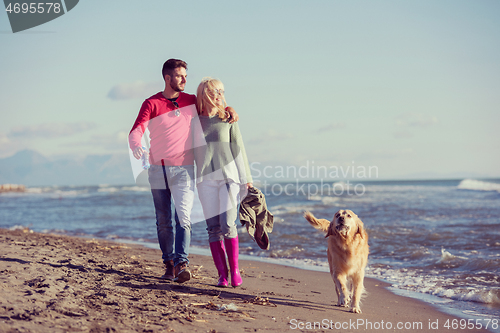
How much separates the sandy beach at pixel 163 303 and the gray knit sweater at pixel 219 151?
3.83 ft

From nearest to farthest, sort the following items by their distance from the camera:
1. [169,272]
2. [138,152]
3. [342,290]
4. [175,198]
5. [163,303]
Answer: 1. [163,303]
2. [138,152]
3. [342,290]
4. [175,198]
5. [169,272]

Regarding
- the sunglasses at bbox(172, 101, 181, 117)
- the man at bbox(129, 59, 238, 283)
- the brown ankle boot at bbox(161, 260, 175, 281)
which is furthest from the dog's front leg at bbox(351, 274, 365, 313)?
A: the sunglasses at bbox(172, 101, 181, 117)

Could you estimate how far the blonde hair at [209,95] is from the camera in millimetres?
3785

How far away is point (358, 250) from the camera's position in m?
3.83

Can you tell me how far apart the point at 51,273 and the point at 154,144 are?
1.67 metres

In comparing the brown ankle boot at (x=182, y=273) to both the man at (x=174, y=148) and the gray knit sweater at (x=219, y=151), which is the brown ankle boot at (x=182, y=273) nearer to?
the man at (x=174, y=148)

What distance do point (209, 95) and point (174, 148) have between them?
645 millimetres

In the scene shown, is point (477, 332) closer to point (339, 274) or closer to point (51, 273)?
point (339, 274)

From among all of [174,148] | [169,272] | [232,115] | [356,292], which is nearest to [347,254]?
[356,292]

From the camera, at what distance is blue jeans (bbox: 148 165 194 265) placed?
13.0 feet

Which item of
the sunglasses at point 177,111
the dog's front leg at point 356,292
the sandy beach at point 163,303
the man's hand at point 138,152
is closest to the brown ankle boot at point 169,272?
the sandy beach at point 163,303

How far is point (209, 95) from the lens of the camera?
12.5ft

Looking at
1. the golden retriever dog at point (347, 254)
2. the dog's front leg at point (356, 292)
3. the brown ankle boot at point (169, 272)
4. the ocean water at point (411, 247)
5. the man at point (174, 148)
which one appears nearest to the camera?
the dog's front leg at point (356, 292)

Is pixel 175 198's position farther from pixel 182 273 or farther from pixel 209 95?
pixel 209 95
